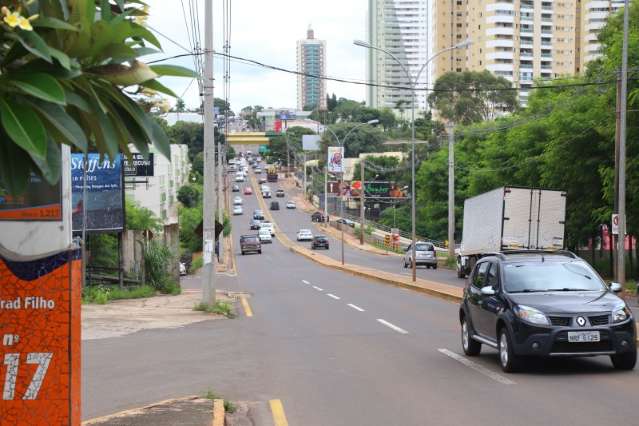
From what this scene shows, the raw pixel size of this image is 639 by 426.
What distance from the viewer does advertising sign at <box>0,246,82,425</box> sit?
5699 mm

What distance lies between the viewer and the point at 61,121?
350 cm

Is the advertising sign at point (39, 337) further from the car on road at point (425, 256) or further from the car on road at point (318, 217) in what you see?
the car on road at point (318, 217)

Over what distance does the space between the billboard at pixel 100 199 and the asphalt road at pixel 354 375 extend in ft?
29.3

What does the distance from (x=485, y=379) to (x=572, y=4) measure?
148 m

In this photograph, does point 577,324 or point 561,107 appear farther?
point 561,107

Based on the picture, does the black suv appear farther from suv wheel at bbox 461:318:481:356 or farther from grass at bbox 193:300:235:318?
grass at bbox 193:300:235:318

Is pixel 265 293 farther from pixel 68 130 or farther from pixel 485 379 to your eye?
pixel 68 130

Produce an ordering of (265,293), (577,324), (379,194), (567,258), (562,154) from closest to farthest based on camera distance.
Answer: (577,324) < (567,258) < (265,293) < (562,154) < (379,194)

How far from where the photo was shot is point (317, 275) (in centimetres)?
4850

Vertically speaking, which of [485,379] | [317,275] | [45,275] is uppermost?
[45,275]

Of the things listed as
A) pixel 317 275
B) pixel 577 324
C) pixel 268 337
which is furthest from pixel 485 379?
pixel 317 275

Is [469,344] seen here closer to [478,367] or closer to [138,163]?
[478,367]

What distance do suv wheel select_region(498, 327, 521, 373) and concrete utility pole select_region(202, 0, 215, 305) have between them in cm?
1205

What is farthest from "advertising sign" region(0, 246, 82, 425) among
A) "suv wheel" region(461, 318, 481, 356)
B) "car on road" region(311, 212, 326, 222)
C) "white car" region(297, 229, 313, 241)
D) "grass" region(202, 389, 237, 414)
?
"car on road" region(311, 212, 326, 222)
